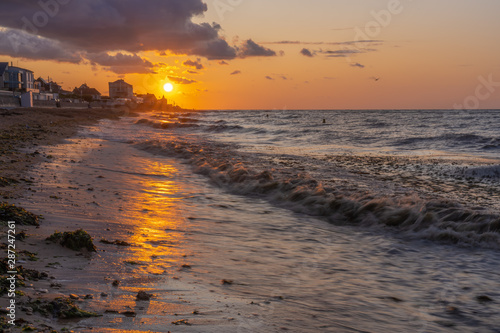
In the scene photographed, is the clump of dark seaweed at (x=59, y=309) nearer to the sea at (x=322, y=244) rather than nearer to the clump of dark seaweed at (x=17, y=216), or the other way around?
the sea at (x=322, y=244)

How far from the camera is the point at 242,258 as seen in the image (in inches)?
220

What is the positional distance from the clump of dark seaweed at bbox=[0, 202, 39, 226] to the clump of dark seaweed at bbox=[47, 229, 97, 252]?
0.77 metres

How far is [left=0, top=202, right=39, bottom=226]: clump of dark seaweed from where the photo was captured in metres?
5.48

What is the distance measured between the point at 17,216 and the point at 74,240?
1.24m

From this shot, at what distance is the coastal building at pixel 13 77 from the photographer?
313 feet

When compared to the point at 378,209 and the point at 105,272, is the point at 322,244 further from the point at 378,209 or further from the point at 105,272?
the point at 105,272

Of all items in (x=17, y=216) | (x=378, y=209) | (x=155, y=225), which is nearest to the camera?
(x=17, y=216)

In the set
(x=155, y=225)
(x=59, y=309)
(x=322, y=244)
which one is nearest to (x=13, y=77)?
(x=155, y=225)

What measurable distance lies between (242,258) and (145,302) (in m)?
1.95

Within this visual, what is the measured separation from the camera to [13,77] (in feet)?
322

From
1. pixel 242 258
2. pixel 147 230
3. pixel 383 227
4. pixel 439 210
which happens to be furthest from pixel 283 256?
pixel 439 210

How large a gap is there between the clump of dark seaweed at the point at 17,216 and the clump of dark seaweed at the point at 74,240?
0.77 m

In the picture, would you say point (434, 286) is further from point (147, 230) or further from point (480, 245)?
point (147, 230)

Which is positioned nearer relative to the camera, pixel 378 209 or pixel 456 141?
pixel 378 209
